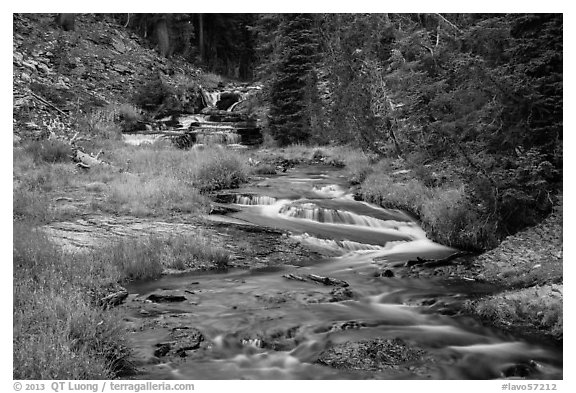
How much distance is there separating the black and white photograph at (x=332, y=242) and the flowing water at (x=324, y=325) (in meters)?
0.04

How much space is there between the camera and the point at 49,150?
1727 cm

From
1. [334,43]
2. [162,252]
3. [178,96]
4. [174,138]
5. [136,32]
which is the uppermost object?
[136,32]

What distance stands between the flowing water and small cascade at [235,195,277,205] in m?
3.74

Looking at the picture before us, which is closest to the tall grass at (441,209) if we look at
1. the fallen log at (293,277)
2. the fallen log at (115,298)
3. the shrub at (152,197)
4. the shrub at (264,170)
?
the fallen log at (293,277)

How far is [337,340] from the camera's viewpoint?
7109 mm

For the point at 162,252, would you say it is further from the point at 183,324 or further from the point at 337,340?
the point at 337,340

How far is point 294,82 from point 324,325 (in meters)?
23.7

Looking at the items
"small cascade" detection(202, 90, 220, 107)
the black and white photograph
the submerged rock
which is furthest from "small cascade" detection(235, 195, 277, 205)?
"small cascade" detection(202, 90, 220, 107)

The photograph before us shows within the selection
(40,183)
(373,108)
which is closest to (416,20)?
(373,108)

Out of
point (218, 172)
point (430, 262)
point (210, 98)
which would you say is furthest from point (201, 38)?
point (430, 262)

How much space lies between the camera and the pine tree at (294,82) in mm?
28500

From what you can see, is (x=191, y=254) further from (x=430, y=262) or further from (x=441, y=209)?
(x=441, y=209)

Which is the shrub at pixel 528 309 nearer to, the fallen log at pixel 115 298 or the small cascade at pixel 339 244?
the small cascade at pixel 339 244

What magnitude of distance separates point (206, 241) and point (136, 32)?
35048 millimetres
